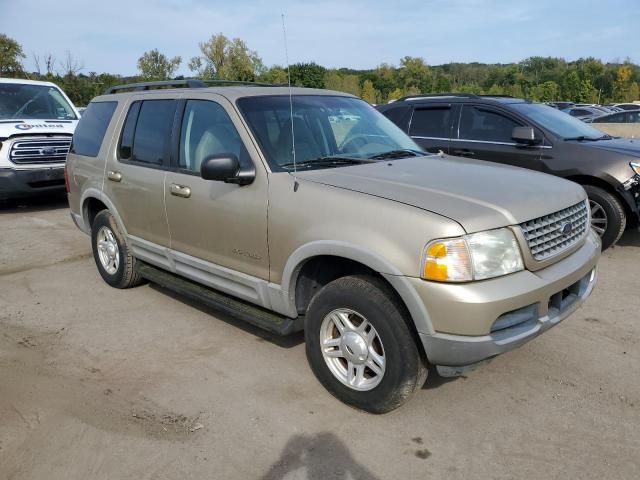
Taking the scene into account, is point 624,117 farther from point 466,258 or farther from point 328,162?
point 466,258

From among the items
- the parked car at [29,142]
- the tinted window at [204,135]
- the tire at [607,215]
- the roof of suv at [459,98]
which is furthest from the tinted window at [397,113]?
the parked car at [29,142]

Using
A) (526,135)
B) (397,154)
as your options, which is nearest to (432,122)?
(526,135)

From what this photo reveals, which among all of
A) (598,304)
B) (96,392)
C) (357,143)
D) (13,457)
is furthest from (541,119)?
(13,457)

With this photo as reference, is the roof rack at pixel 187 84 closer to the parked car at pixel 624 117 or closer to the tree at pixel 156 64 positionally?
the parked car at pixel 624 117

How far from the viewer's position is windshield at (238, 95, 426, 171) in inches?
144

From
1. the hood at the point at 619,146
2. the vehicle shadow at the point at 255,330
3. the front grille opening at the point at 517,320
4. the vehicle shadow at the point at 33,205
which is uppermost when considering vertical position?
the hood at the point at 619,146

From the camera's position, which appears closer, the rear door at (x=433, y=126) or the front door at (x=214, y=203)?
the front door at (x=214, y=203)

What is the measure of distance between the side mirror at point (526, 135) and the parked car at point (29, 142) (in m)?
7.53

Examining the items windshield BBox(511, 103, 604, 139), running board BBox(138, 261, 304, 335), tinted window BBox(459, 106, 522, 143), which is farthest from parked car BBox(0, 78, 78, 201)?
windshield BBox(511, 103, 604, 139)

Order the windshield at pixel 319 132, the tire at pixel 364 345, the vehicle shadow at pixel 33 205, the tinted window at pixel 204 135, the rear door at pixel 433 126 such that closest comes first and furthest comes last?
the tire at pixel 364 345, the windshield at pixel 319 132, the tinted window at pixel 204 135, the rear door at pixel 433 126, the vehicle shadow at pixel 33 205

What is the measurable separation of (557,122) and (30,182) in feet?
27.4

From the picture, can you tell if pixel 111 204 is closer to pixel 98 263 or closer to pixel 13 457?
pixel 98 263

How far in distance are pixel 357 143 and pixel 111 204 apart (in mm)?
2490

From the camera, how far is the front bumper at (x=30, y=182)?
352 inches
